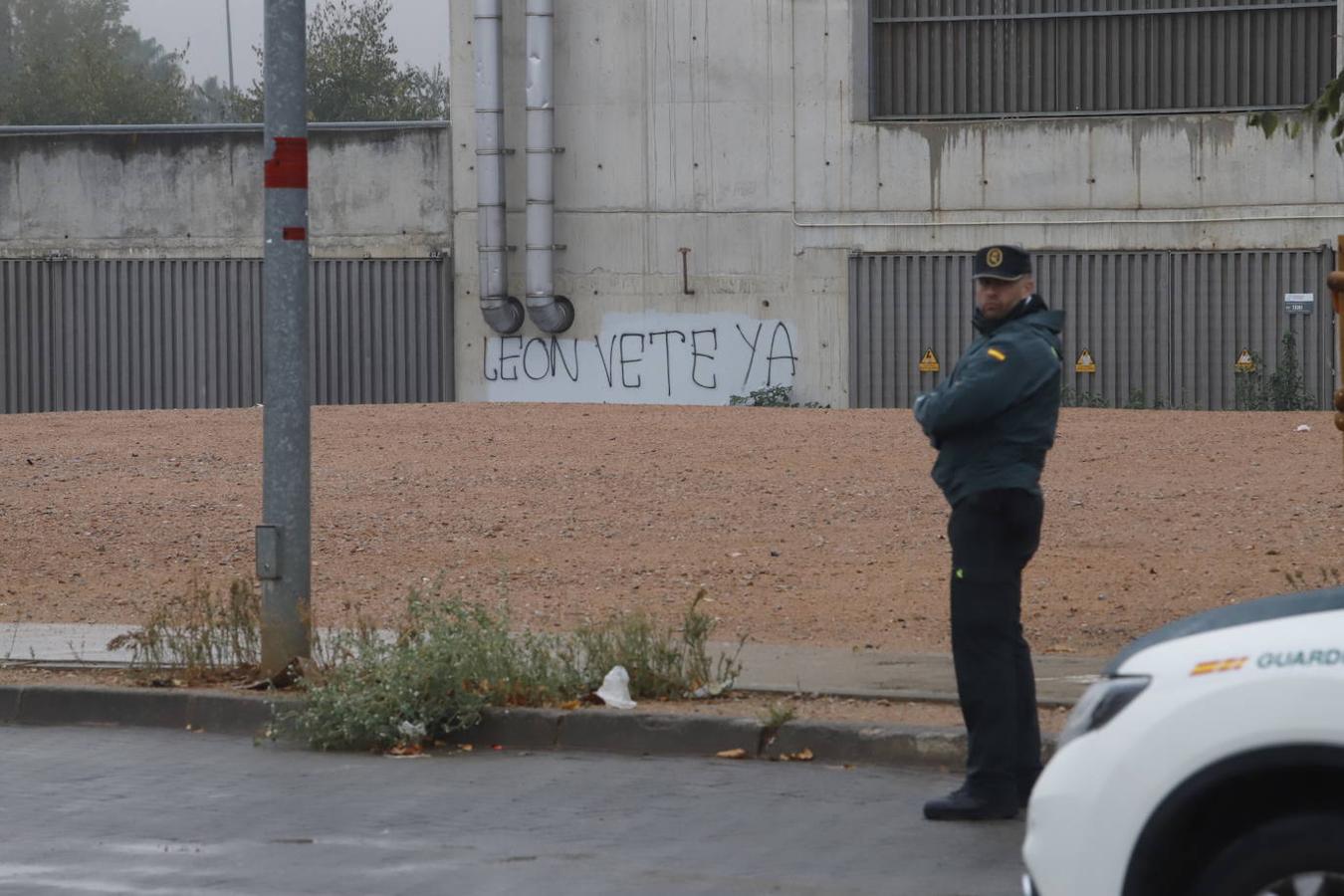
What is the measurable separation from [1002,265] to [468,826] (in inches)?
107

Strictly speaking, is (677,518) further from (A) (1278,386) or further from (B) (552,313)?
(A) (1278,386)

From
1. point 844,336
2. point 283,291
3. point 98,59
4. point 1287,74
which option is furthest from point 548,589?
point 98,59

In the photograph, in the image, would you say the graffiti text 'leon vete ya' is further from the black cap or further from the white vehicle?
the white vehicle

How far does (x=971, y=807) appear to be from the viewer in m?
7.27

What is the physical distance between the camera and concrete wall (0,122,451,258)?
1214 inches

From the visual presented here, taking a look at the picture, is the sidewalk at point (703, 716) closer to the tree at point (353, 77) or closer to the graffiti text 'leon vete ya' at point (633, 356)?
the graffiti text 'leon vete ya' at point (633, 356)

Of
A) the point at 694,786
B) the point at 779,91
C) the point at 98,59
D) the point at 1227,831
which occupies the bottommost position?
the point at 694,786

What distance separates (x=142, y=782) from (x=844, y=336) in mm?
21908

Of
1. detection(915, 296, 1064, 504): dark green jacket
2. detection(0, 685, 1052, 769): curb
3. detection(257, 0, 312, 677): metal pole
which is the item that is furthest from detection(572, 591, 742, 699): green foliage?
detection(915, 296, 1064, 504): dark green jacket

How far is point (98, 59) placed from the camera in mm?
67688

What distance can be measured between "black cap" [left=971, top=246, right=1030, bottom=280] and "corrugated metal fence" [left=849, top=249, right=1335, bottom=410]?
2134cm

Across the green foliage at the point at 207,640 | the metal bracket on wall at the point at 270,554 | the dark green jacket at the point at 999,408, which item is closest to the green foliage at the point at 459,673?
the metal bracket on wall at the point at 270,554

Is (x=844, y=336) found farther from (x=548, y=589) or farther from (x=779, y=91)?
(x=548, y=589)

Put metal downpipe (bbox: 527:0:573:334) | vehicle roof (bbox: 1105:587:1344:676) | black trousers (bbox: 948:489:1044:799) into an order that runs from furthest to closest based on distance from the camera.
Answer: metal downpipe (bbox: 527:0:573:334) → black trousers (bbox: 948:489:1044:799) → vehicle roof (bbox: 1105:587:1344:676)
